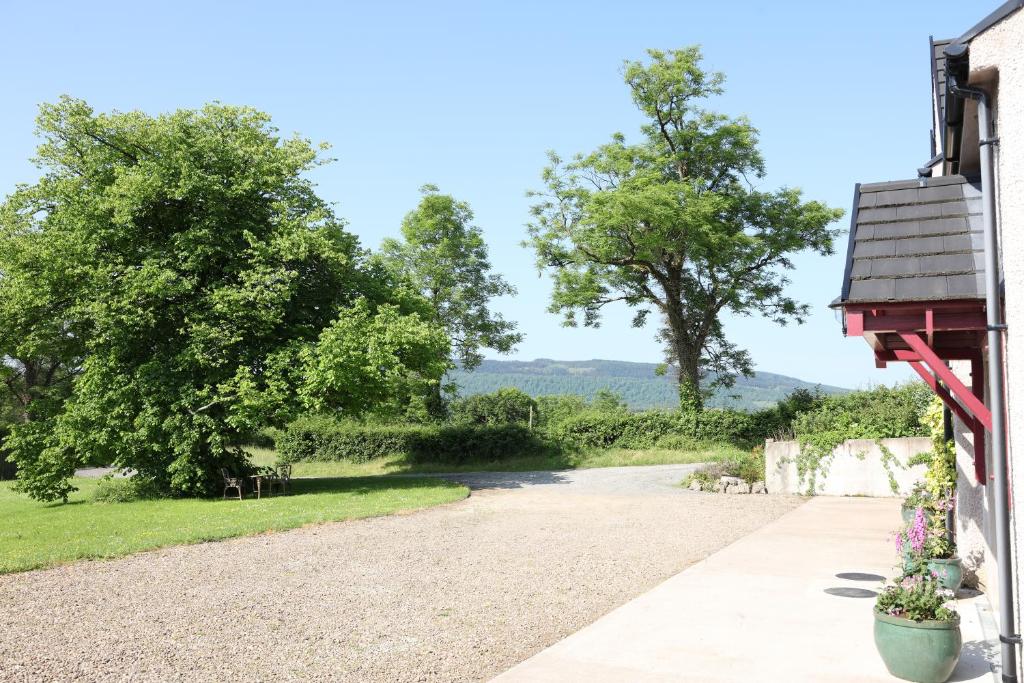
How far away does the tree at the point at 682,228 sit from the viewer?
34.3 meters

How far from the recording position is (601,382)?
108750 millimetres

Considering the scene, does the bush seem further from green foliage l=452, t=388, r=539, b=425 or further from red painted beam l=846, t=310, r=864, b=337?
red painted beam l=846, t=310, r=864, b=337

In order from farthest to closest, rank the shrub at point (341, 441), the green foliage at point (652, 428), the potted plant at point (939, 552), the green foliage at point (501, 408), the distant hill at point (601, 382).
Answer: the distant hill at point (601, 382)
the green foliage at point (501, 408)
the shrub at point (341, 441)
the green foliage at point (652, 428)
the potted plant at point (939, 552)

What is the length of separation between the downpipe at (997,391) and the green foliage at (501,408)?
33.7 meters

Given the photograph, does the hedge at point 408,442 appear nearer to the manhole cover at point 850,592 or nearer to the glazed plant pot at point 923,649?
the manhole cover at point 850,592

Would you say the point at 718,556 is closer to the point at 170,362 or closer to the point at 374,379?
the point at 374,379

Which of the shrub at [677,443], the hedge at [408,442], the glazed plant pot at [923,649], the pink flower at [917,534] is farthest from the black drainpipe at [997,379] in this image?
the hedge at [408,442]

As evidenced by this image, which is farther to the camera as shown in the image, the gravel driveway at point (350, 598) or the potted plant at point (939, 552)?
the potted plant at point (939, 552)

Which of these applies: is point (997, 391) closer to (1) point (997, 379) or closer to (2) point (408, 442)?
(1) point (997, 379)

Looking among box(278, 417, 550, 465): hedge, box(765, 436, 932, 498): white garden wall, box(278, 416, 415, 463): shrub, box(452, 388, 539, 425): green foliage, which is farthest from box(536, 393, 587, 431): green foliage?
box(765, 436, 932, 498): white garden wall

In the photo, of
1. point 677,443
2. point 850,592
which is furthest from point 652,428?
point 850,592

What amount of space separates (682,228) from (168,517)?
23.3 metres

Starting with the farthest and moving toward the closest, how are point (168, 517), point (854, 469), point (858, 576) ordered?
point (854, 469) → point (168, 517) → point (858, 576)

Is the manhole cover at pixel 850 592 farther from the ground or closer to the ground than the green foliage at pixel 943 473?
closer to the ground
